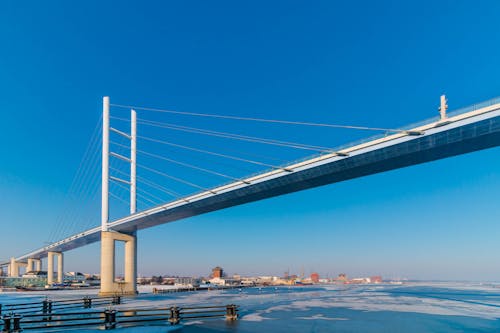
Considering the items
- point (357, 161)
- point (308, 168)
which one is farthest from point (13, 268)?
point (357, 161)

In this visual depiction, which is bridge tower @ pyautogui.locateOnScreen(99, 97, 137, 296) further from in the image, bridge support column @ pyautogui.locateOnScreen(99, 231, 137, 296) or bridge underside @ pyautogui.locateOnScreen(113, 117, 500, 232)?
bridge underside @ pyautogui.locateOnScreen(113, 117, 500, 232)

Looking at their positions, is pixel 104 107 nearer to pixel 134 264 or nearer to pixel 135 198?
pixel 135 198

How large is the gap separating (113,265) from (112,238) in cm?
364

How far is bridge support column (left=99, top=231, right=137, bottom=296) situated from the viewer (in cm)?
4944

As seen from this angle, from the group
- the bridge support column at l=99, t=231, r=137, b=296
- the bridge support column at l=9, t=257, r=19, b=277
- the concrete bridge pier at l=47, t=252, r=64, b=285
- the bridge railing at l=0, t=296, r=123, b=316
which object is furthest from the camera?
the bridge support column at l=9, t=257, r=19, b=277

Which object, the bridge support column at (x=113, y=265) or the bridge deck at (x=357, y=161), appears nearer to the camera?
the bridge deck at (x=357, y=161)

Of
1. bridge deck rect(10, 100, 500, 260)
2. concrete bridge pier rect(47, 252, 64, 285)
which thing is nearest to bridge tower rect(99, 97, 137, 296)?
bridge deck rect(10, 100, 500, 260)

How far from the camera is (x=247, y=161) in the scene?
3950cm

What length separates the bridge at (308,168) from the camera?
87.5ft

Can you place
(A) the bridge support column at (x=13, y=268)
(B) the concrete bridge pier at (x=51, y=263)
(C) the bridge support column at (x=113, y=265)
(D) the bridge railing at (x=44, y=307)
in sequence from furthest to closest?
(A) the bridge support column at (x=13, y=268) → (B) the concrete bridge pier at (x=51, y=263) → (C) the bridge support column at (x=113, y=265) → (D) the bridge railing at (x=44, y=307)

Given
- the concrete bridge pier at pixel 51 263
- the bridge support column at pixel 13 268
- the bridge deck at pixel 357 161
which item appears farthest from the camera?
the bridge support column at pixel 13 268

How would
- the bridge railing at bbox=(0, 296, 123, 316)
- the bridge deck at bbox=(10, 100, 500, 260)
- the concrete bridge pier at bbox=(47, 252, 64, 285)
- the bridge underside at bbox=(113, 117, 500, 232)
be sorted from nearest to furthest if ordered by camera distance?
the bridge railing at bbox=(0, 296, 123, 316) → the bridge deck at bbox=(10, 100, 500, 260) → the bridge underside at bbox=(113, 117, 500, 232) → the concrete bridge pier at bbox=(47, 252, 64, 285)

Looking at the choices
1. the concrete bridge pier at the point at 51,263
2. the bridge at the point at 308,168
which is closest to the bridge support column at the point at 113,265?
the bridge at the point at 308,168

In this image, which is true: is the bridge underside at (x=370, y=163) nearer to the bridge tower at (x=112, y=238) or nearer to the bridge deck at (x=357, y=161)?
the bridge deck at (x=357, y=161)
